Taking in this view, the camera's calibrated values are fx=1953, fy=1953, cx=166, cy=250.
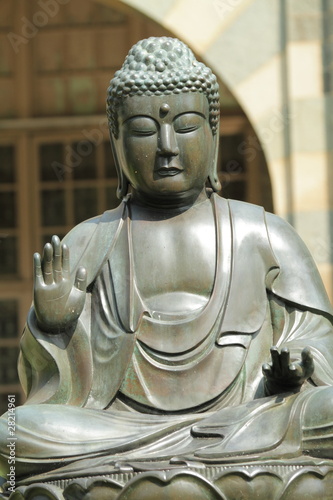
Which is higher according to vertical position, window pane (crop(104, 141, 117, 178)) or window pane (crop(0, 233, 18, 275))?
window pane (crop(104, 141, 117, 178))

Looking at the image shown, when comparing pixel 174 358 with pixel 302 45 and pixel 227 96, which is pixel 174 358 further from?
pixel 227 96

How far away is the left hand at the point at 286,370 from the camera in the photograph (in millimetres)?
6750

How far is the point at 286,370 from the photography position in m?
6.78

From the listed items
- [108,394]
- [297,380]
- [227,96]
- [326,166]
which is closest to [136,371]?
[108,394]

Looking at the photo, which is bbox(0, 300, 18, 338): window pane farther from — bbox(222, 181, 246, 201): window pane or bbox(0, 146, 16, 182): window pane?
bbox(222, 181, 246, 201): window pane

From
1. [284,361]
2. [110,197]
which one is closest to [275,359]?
[284,361]

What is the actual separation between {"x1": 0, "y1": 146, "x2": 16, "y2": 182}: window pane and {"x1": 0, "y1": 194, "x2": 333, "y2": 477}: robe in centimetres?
712

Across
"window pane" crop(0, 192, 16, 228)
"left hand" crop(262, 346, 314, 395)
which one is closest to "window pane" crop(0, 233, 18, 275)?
"window pane" crop(0, 192, 16, 228)

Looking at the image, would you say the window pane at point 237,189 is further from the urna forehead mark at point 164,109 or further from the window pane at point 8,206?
the urna forehead mark at point 164,109

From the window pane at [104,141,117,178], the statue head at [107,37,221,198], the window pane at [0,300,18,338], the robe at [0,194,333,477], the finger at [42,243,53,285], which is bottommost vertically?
the window pane at [0,300,18,338]

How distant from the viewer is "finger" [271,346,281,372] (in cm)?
673

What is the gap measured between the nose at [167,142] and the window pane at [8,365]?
713 cm

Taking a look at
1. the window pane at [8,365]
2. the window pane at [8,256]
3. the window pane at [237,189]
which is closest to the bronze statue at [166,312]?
the window pane at [237,189]

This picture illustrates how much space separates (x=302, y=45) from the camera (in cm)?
1183
